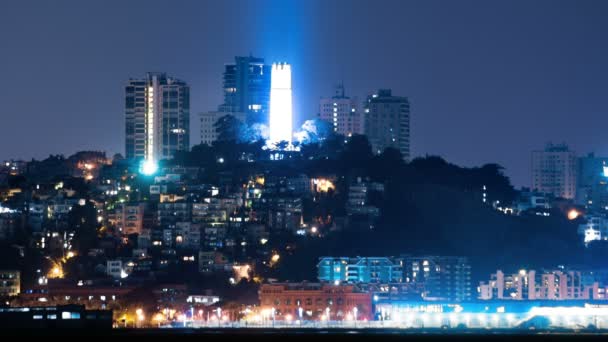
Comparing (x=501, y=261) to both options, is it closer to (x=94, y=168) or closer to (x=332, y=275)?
(x=332, y=275)

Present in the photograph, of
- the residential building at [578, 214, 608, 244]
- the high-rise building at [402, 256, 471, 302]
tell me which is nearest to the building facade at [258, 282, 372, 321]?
the high-rise building at [402, 256, 471, 302]

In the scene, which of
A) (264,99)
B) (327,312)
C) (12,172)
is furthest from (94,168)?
(327,312)

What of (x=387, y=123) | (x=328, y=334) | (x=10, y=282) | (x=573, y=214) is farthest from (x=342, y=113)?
(x=328, y=334)

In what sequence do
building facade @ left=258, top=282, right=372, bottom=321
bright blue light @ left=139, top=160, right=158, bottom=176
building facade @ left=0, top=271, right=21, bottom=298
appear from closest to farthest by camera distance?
building facade @ left=258, top=282, right=372, bottom=321
building facade @ left=0, top=271, right=21, bottom=298
bright blue light @ left=139, top=160, right=158, bottom=176

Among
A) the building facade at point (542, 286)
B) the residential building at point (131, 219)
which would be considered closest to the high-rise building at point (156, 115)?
the residential building at point (131, 219)

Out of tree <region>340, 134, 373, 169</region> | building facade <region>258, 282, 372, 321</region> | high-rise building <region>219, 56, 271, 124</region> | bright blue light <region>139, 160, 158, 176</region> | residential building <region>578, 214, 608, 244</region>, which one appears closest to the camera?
building facade <region>258, 282, 372, 321</region>

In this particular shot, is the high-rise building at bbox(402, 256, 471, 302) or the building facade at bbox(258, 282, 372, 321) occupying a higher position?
the high-rise building at bbox(402, 256, 471, 302)

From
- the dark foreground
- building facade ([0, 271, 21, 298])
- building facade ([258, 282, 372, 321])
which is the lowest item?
the dark foreground

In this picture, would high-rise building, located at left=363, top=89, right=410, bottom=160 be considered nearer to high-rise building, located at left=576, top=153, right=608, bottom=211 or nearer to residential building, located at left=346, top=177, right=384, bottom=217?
high-rise building, located at left=576, top=153, right=608, bottom=211
